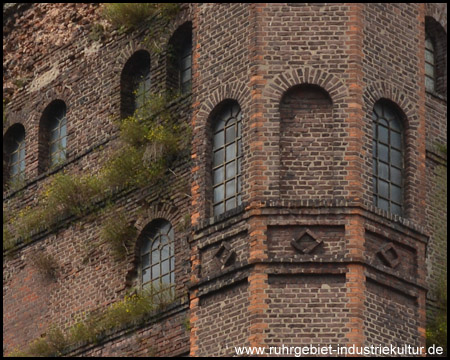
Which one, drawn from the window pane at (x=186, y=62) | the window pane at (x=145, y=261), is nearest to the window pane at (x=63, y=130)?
the window pane at (x=186, y=62)

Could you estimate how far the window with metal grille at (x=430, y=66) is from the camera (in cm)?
3259

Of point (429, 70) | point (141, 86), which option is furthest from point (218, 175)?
point (429, 70)

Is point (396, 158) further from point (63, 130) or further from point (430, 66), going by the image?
point (63, 130)

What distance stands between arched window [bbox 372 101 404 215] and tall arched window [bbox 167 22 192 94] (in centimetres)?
406

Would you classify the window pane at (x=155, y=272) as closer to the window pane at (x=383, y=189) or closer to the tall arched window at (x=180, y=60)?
the tall arched window at (x=180, y=60)

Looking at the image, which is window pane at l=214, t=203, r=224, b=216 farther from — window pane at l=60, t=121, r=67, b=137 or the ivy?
window pane at l=60, t=121, r=67, b=137

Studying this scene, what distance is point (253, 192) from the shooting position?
29000 millimetres

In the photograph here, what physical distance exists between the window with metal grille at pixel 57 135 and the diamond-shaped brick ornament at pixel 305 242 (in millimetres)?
7464

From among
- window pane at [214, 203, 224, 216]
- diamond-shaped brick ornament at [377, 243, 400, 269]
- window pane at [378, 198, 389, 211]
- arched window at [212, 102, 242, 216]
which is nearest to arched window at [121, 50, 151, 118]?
arched window at [212, 102, 242, 216]

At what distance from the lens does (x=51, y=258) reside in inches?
1328

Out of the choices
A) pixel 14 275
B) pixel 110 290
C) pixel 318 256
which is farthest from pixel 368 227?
pixel 14 275

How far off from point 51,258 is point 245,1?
6.24 m

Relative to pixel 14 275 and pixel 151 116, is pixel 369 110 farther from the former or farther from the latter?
pixel 14 275

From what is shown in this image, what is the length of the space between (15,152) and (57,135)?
138 cm
